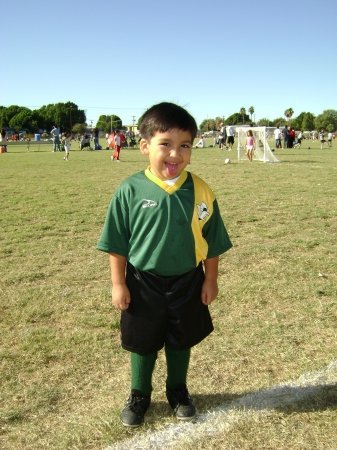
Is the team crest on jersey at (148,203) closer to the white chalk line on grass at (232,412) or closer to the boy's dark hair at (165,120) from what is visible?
the boy's dark hair at (165,120)

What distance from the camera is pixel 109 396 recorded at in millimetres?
2793

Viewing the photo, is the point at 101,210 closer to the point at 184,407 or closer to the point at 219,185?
the point at 219,185

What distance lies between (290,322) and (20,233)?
4576mm

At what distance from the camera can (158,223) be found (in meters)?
2.33

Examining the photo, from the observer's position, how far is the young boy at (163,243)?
234 centimetres

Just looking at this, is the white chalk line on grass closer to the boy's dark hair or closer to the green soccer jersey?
the green soccer jersey

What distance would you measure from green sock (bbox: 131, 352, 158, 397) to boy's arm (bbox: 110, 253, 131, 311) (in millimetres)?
329

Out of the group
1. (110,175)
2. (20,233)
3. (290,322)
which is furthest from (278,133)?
(290,322)

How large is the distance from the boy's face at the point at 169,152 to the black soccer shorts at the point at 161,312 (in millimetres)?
517

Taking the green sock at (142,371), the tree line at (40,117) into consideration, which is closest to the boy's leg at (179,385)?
the green sock at (142,371)

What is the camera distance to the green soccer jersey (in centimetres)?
234

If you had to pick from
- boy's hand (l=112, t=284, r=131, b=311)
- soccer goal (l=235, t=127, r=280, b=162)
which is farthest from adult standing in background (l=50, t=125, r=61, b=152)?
boy's hand (l=112, t=284, r=131, b=311)

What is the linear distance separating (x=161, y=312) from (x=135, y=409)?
58 cm

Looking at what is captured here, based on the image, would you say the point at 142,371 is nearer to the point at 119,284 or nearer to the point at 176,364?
the point at 176,364
